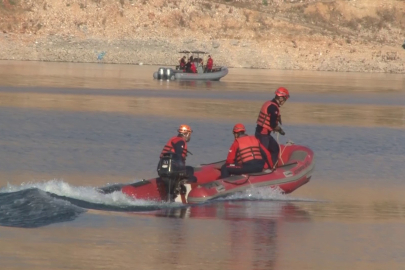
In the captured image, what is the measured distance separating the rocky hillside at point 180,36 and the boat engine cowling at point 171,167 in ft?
190

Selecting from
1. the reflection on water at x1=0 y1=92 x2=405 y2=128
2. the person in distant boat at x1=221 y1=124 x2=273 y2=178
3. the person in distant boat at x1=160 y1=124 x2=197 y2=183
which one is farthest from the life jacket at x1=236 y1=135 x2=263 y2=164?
the reflection on water at x1=0 y1=92 x2=405 y2=128

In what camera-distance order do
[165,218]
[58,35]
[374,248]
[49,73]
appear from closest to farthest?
1. [374,248]
2. [165,218]
3. [49,73]
4. [58,35]

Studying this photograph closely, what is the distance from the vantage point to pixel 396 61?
77250 millimetres

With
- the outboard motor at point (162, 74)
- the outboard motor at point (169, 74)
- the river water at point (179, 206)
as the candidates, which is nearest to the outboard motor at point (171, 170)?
the river water at point (179, 206)

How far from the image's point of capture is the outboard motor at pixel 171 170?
1575 centimetres

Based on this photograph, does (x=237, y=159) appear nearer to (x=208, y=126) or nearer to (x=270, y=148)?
(x=270, y=148)

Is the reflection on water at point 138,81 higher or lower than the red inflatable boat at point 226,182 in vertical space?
lower

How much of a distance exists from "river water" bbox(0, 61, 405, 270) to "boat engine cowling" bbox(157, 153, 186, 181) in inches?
20.2

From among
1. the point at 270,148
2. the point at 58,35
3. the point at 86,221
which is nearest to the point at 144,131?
the point at 270,148

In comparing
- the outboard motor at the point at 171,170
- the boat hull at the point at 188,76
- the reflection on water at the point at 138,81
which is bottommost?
the reflection on water at the point at 138,81

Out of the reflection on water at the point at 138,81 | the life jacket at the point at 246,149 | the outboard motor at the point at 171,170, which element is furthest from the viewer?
the reflection on water at the point at 138,81

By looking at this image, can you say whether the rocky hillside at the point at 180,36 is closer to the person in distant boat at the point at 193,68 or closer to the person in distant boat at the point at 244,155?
the person in distant boat at the point at 193,68

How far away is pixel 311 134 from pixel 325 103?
13.0 meters

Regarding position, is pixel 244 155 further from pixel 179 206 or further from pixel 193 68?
pixel 193 68
